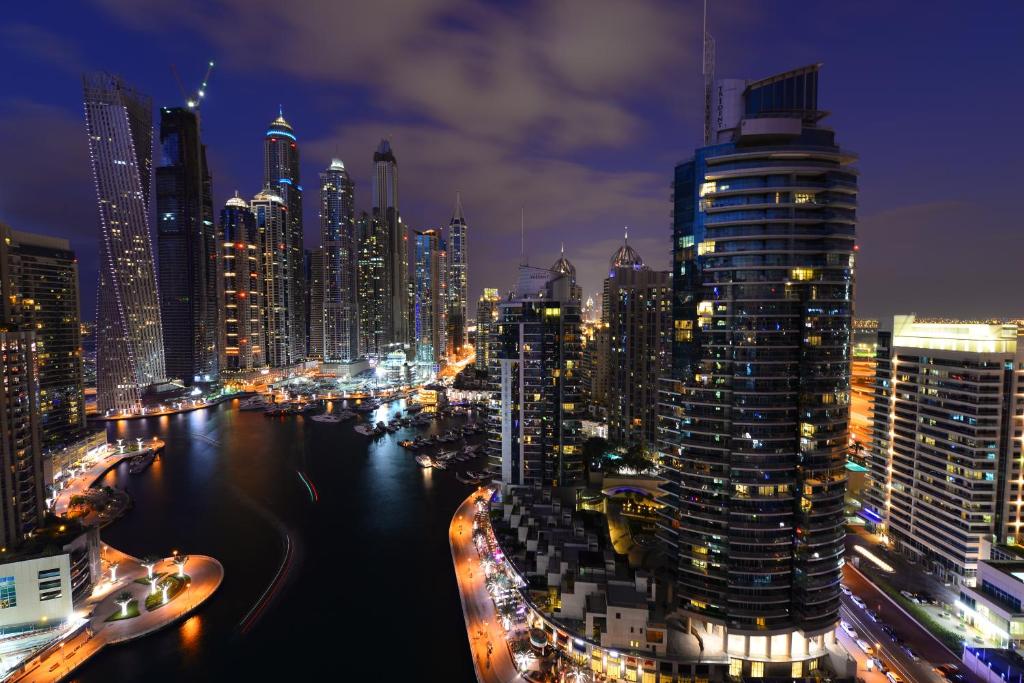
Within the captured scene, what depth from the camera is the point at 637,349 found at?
56.0 meters

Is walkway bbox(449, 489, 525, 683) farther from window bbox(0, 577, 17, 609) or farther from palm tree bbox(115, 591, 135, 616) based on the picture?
window bbox(0, 577, 17, 609)

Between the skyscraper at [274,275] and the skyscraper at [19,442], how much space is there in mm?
92015

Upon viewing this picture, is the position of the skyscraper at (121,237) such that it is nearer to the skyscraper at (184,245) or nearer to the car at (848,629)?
the skyscraper at (184,245)

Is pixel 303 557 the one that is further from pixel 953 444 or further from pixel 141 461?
pixel 953 444

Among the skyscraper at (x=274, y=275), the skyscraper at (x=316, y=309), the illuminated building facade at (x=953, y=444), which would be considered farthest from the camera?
the skyscraper at (x=316, y=309)

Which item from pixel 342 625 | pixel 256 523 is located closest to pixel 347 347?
pixel 256 523

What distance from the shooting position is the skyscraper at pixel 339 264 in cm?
13762

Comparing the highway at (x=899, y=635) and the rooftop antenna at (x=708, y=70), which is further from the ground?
the rooftop antenna at (x=708, y=70)

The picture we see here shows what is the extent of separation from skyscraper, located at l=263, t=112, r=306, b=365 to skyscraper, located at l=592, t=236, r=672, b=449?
10649 cm

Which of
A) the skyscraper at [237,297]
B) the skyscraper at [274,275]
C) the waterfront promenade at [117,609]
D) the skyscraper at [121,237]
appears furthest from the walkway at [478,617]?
the skyscraper at [274,275]

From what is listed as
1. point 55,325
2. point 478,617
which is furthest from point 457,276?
point 478,617

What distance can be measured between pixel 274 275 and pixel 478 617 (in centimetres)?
11890

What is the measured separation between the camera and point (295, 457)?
6291 cm

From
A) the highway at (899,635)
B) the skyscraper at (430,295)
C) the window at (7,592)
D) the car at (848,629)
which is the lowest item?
the highway at (899,635)
